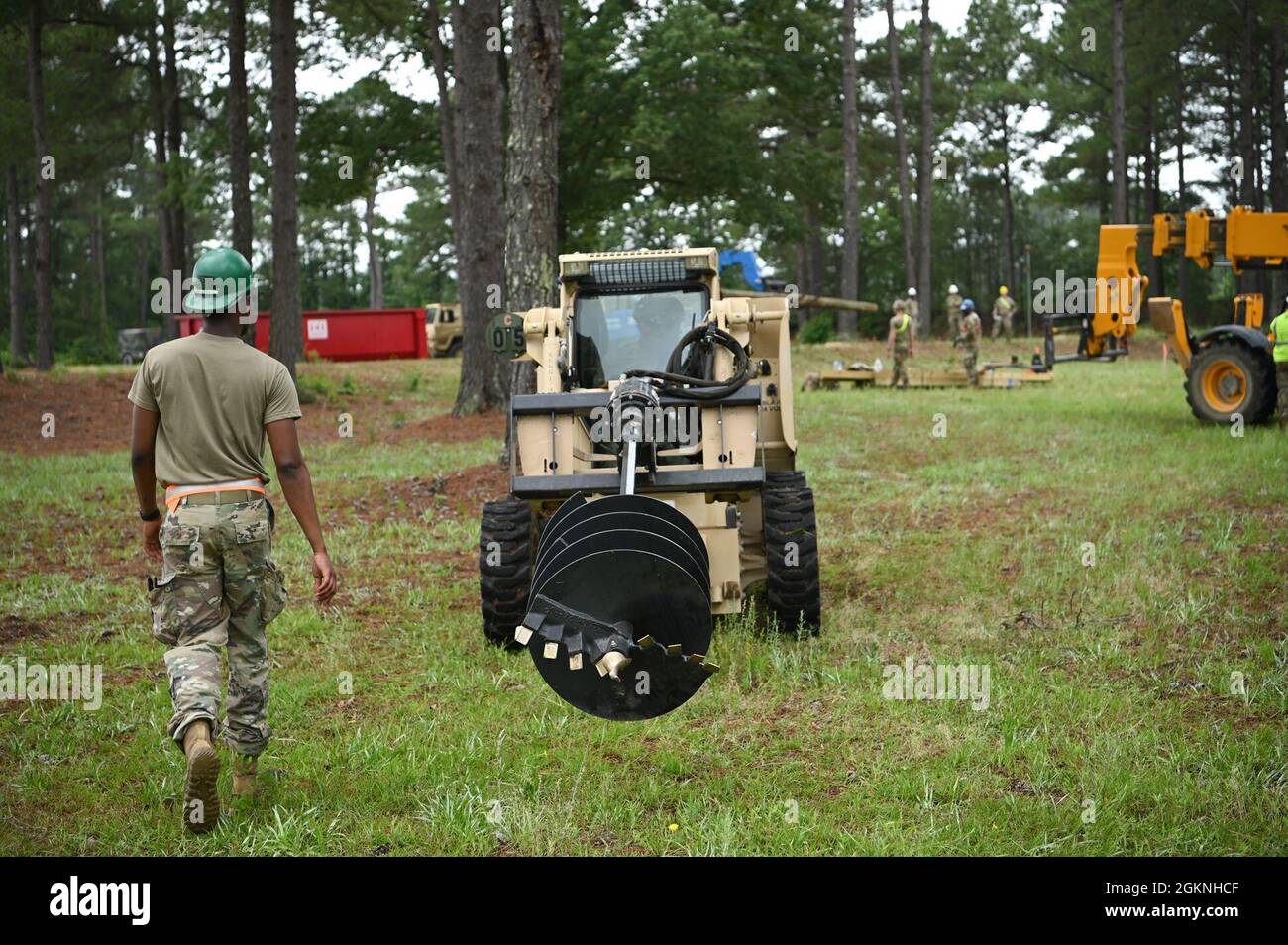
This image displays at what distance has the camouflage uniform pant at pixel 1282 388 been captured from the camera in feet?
51.6

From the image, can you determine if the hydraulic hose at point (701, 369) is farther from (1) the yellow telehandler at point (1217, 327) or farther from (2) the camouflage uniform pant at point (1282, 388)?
(2) the camouflage uniform pant at point (1282, 388)

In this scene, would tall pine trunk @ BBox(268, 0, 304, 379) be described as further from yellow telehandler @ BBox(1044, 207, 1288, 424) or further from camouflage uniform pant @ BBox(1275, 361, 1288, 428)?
camouflage uniform pant @ BBox(1275, 361, 1288, 428)

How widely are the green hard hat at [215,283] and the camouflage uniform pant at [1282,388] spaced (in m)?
14.0

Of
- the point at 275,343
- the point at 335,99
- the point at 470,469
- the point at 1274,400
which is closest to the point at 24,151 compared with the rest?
the point at 335,99

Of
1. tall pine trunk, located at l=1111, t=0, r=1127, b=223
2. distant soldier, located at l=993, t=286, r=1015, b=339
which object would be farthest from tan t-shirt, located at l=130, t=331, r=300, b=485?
distant soldier, located at l=993, t=286, r=1015, b=339

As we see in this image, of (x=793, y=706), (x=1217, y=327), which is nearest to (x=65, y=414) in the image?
(x=1217, y=327)

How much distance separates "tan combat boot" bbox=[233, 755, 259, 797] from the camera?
533 centimetres

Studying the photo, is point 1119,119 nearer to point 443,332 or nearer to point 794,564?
point 443,332

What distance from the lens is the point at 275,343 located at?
2164 cm

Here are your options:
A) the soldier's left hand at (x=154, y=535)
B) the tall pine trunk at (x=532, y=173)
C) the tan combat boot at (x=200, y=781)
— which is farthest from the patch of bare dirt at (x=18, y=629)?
the tall pine trunk at (x=532, y=173)

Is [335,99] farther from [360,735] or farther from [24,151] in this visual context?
[360,735]

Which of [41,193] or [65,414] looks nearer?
[65,414]

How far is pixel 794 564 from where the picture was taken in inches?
295

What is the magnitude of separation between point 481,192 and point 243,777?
47.3 feet
